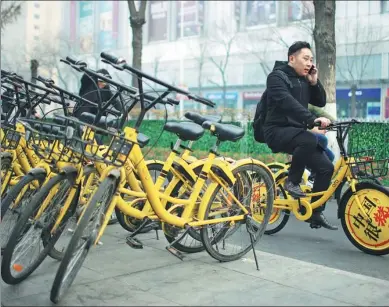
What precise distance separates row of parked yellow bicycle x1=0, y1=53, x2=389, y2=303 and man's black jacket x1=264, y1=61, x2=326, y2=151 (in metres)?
0.33

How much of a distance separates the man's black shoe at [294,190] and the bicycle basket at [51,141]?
7.83 feet

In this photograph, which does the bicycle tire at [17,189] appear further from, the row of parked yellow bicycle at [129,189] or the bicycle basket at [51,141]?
the bicycle basket at [51,141]

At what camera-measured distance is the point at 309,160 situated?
16.3 ft

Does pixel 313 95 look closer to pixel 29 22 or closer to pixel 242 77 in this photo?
pixel 242 77

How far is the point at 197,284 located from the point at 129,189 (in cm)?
93

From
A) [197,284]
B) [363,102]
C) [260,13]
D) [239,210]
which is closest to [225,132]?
[239,210]

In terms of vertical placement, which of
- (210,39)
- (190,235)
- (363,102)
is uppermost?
Answer: (210,39)

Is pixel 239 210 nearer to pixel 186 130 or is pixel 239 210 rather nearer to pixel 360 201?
pixel 186 130

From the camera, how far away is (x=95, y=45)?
51062 mm

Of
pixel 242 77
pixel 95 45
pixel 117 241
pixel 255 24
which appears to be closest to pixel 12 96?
pixel 117 241

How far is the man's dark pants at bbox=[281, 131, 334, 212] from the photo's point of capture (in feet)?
16.0

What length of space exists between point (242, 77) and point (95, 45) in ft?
53.4

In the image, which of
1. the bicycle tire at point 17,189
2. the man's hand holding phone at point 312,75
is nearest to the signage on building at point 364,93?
the man's hand holding phone at point 312,75

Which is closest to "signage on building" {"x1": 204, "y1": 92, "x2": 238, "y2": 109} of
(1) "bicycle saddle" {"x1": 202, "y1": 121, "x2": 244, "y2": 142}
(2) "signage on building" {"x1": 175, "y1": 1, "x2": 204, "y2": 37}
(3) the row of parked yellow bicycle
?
(2) "signage on building" {"x1": 175, "y1": 1, "x2": 204, "y2": 37}
